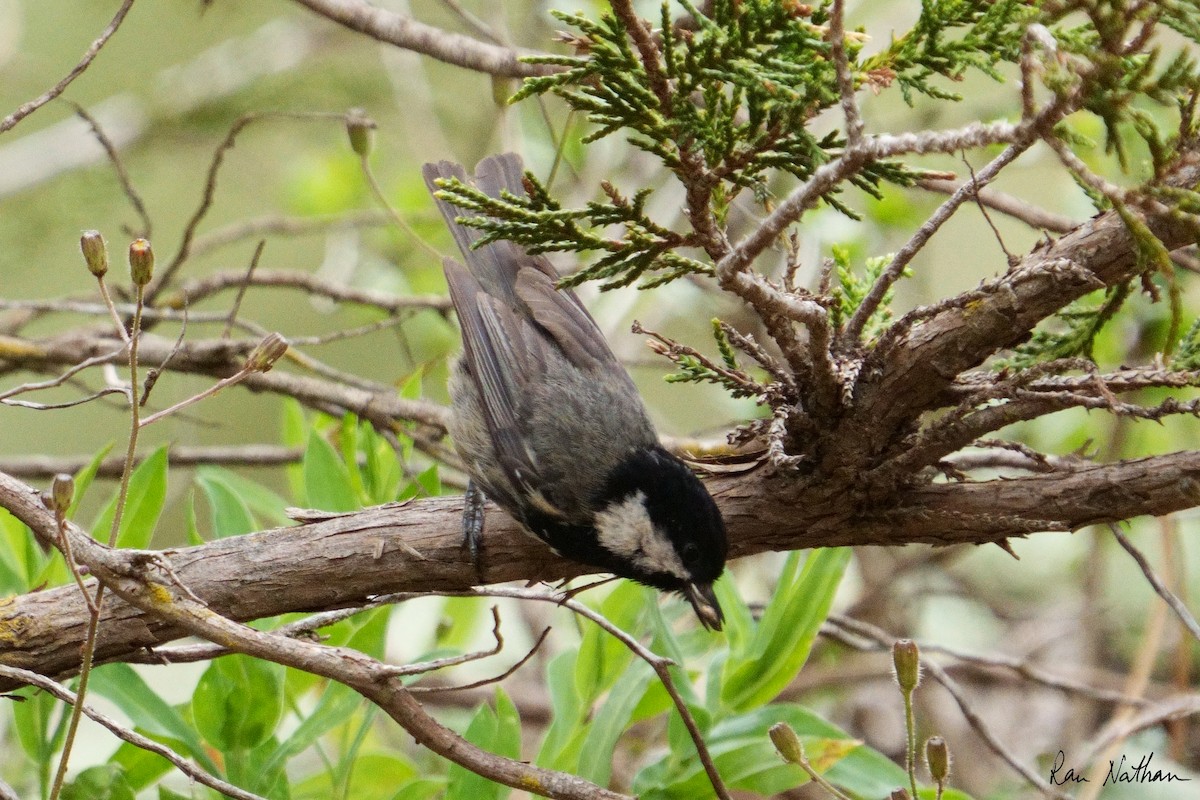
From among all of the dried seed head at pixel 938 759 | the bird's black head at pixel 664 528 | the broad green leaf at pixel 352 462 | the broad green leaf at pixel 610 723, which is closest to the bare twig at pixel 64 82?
the broad green leaf at pixel 352 462

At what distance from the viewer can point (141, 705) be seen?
2.33 metres

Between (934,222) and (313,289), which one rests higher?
(313,289)

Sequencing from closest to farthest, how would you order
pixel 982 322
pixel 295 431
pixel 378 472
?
pixel 982 322 < pixel 378 472 < pixel 295 431

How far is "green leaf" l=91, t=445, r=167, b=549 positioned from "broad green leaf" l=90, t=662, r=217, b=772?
306 mm

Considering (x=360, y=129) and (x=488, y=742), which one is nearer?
(x=488, y=742)

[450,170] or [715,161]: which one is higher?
[450,170]

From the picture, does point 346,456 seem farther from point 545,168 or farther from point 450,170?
point 545,168

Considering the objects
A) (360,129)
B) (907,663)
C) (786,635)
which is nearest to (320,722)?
(786,635)

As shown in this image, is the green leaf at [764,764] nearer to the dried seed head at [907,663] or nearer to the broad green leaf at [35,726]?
the dried seed head at [907,663]

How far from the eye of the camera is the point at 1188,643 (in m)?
3.74

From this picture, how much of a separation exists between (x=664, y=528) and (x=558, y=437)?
1.90ft

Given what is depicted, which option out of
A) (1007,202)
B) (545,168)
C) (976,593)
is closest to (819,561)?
(1007,202)

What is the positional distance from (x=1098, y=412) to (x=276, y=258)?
5.72 metres

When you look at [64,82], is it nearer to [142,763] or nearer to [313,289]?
[313,289]
